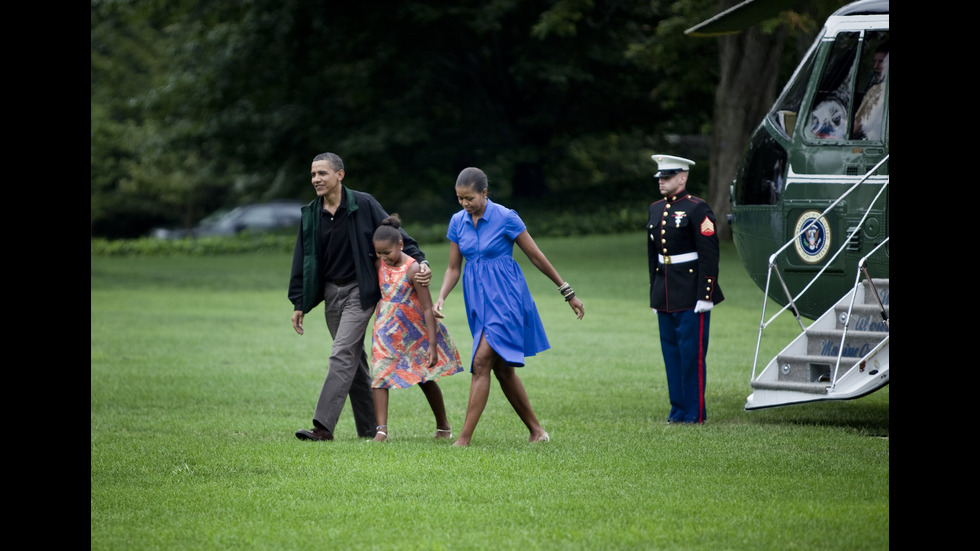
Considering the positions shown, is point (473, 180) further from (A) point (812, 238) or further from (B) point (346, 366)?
(A) point (812, 238)

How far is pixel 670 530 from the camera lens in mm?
5762

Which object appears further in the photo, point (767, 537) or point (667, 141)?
point (667, 141)

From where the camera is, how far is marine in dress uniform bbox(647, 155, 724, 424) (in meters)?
9.16

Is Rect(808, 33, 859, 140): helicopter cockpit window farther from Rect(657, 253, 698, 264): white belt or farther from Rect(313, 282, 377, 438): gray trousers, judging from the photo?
Rect(313, 282, 377, 438): gray trousers

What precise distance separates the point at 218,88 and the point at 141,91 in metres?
12.3

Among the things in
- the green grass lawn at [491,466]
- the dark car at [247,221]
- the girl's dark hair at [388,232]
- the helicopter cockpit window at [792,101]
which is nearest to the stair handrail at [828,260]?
the green grass lawn at [491,466]

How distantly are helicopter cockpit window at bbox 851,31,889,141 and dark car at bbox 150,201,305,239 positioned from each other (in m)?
35.3

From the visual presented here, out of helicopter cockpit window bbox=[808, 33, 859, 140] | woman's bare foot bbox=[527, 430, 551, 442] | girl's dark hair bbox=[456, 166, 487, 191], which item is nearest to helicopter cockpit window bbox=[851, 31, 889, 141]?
helicopter cockpit window bbox=[808, 33, 859, 140]

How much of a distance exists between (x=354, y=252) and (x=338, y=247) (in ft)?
0.51

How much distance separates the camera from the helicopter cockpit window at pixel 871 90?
32.0 ft

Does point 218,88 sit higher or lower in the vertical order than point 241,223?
higher
